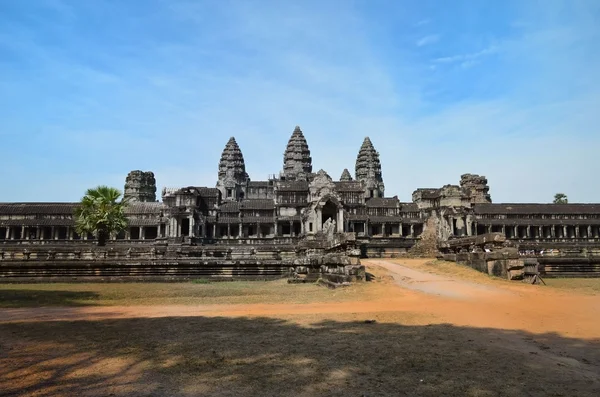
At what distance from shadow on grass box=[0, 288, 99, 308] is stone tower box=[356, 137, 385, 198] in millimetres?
66269

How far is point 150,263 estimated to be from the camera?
1978 cm

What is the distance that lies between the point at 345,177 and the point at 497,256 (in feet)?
238

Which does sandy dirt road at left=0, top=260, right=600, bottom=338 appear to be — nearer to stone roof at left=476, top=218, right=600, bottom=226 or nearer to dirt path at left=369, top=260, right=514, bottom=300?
dirt path at left=369, top=260, right=514, bottom=300

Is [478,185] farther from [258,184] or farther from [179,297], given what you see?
[179,297]

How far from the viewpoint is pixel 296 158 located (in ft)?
256

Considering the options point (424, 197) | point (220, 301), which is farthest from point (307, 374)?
point (424, 197)

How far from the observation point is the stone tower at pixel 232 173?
3036 inches

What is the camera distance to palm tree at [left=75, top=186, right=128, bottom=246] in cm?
3972

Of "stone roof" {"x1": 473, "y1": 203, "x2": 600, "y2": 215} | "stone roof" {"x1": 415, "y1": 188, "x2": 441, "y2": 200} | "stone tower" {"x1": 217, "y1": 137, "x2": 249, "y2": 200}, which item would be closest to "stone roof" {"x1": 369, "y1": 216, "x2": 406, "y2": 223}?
"stone roof" {"x1": 415, "y1": 188, "x2": 441, "y2": 200}

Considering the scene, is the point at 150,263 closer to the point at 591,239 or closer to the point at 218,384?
the point at 218,384

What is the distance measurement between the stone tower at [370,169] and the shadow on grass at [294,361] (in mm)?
71102

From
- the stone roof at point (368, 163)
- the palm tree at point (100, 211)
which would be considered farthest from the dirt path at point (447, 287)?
the stone roof at point (368, 163)

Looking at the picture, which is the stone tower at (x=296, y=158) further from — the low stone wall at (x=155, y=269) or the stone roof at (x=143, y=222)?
the low stone wall at (x=155, y=269)

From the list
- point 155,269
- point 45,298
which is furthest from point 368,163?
point 45,298
